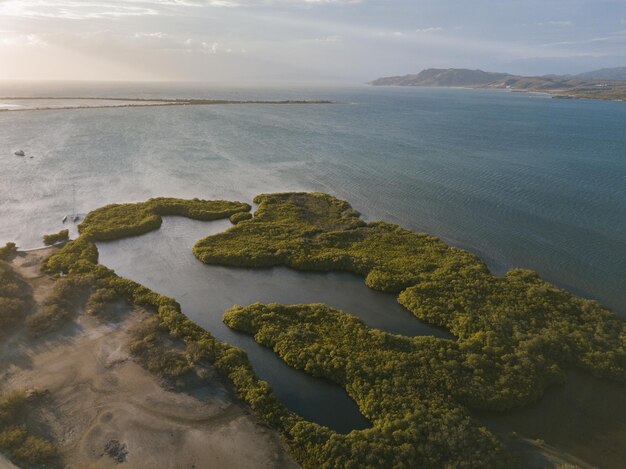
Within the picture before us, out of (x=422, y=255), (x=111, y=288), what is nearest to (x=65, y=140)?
(x=111, y=288)

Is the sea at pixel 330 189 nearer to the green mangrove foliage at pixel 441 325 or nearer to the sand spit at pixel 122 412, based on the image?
the green mangrove foliage at pixel 441 325

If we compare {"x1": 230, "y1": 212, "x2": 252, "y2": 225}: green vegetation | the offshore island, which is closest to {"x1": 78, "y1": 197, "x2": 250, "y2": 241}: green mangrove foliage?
{"x1": 230, "y1": 212, "x2": 252, "y2": 225}: green vegetation

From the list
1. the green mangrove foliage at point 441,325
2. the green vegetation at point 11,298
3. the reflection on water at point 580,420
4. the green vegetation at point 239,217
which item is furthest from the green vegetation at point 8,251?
the reflection on water at point 580,420

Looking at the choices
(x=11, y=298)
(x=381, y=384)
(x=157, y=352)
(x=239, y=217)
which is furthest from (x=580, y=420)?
(x=11, y=298)

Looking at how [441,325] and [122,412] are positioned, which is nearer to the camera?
[122,412]

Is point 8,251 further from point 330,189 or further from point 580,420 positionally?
point 580,420

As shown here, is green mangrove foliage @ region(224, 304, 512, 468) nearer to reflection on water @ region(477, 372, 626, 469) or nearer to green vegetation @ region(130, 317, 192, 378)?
reflection on water @ region(477, 372, 626, 469)

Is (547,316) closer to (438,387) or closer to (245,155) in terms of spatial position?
(438,387)
